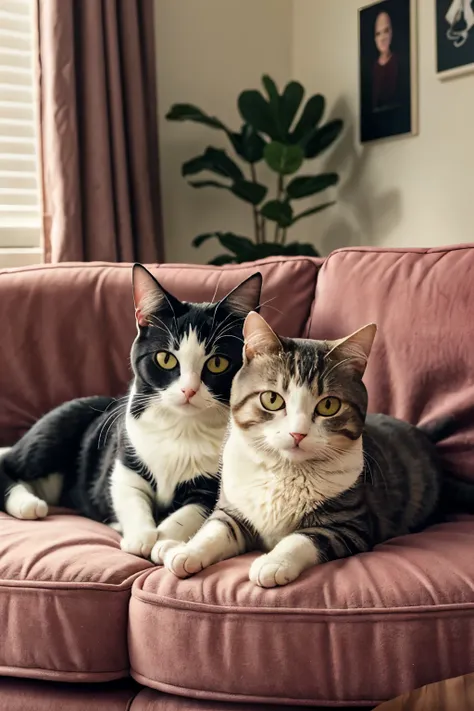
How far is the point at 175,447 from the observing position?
5.26 ft

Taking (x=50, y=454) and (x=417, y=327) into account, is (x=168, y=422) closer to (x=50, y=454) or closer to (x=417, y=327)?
(x=50, y=454)

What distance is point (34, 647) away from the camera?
4.34ft

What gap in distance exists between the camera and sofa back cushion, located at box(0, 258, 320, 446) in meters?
2.00

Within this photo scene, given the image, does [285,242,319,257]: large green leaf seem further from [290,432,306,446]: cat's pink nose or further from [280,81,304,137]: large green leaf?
[290,432,306,446]: cat's pink nose

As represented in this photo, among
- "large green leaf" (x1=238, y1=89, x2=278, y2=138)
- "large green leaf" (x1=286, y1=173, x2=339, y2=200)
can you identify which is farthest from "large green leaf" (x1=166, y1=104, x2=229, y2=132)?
"large green leaf" (x1=286, y1=173, x2=339, y2=200)

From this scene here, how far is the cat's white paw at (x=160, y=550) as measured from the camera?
1.41 metres

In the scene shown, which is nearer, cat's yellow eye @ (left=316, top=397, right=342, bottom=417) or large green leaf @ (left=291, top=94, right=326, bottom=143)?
cat's yellow eye @ (left=316, top=397, right=342, bottom=417)

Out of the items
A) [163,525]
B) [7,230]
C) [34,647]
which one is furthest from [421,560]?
[7,230]

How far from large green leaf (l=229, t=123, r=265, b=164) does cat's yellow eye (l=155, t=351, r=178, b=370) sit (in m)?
1.55

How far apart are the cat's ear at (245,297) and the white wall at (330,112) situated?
1271 millimetres

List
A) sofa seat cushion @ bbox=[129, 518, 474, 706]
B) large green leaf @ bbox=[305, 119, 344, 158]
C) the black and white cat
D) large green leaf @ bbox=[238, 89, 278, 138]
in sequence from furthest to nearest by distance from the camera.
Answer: large green leaf @ bbox=[305, 119, 344, 158] < large green leaf @ bbox=[238, 89, 278, 138] < the black and white cat < sofa seat cushion @ bbox=[129, 518, 474, 706]

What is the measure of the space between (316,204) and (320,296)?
1444 mm

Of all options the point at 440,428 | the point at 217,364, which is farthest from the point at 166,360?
the point at 440,428

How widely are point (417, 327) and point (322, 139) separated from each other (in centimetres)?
140
